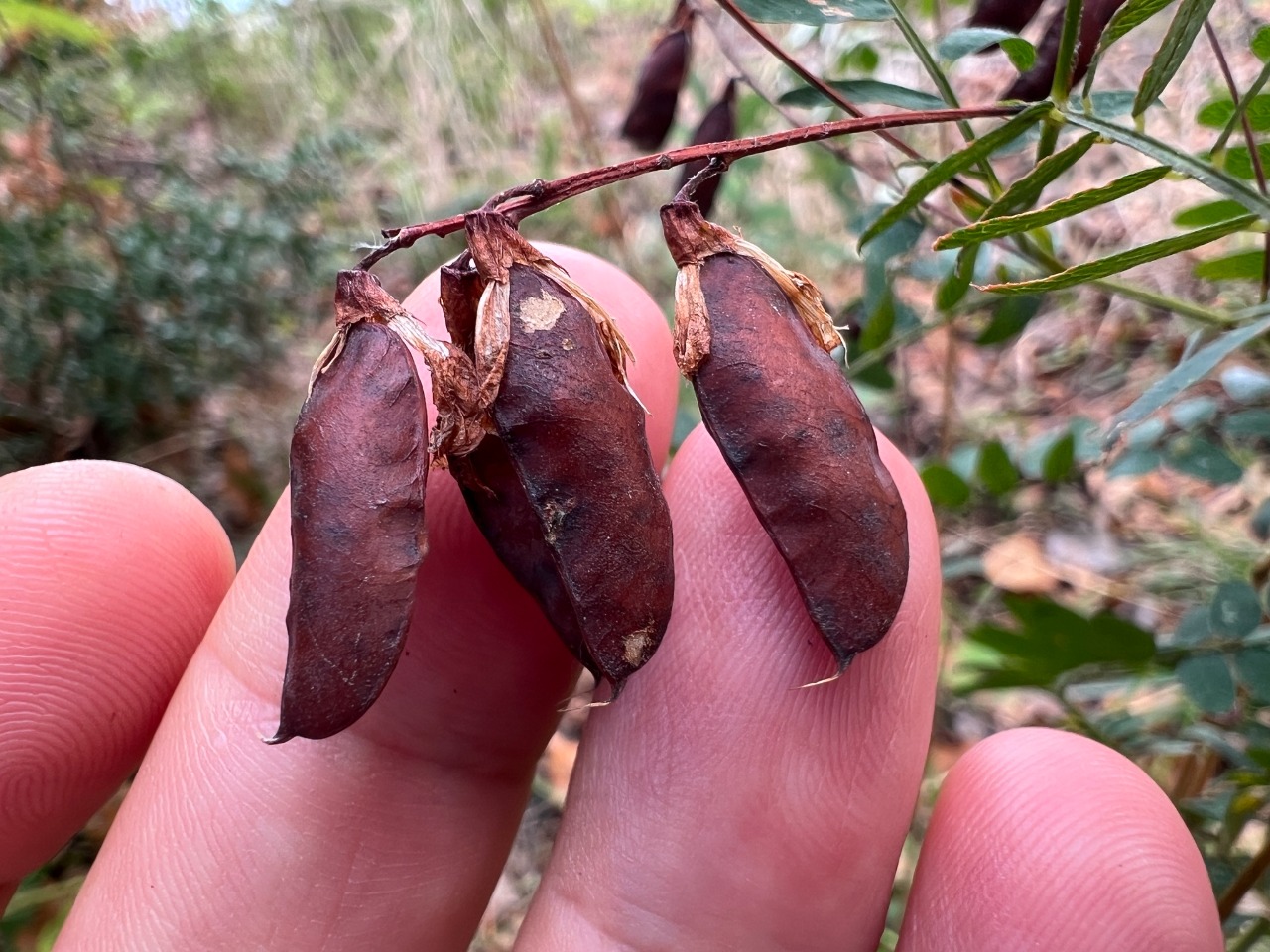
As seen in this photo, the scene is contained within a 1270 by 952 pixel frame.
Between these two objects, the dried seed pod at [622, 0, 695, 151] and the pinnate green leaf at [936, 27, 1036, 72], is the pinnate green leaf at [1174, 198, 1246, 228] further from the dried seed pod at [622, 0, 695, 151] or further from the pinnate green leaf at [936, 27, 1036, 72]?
the dried seed pod at [622, 0, 695, 151]

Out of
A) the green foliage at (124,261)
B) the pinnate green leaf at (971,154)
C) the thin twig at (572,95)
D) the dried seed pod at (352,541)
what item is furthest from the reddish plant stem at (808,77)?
the green foliage at (124,261)

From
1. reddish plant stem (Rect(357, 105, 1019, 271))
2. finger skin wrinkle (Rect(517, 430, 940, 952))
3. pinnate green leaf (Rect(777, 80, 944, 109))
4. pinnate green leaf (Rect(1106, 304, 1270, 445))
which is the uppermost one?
reddish plant stem (Rect(357, 105, 1019, 271))

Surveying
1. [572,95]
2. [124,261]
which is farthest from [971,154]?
[124,261]

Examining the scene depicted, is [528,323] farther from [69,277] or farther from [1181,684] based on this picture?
[69,277]

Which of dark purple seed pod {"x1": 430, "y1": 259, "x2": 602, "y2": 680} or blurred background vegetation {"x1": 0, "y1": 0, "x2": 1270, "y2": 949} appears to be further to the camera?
blurred background vegetation {"x1": 0, "y1": 0, "x2": 1270, "y2": 949}

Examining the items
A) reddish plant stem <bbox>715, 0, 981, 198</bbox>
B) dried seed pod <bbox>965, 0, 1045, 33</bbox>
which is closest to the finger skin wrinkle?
reddish plant stem <bbox>715, 0, 981, 198</bbox>

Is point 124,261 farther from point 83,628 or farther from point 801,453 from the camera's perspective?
point 801,453
